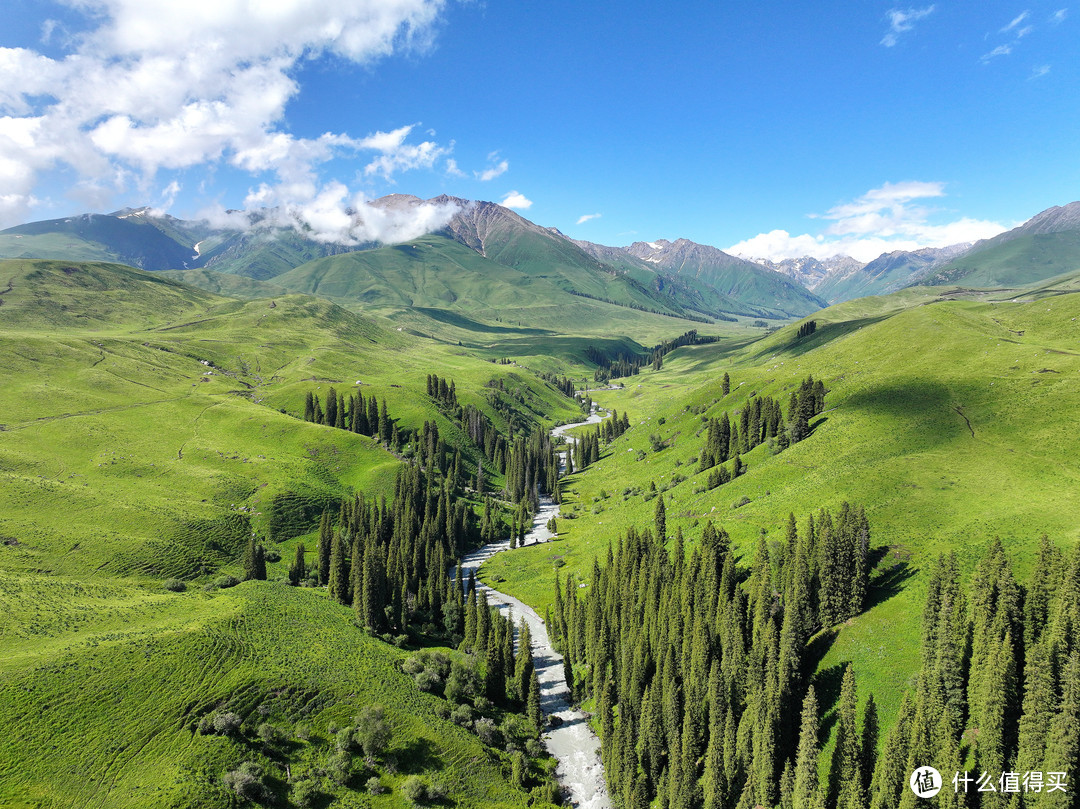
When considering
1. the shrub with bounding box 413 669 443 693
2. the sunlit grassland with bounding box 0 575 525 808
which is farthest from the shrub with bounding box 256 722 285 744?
the shrub with bounding box 413 669 443 693

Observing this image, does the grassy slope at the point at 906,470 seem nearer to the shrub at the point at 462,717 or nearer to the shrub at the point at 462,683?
the shrub at the point at 462,683

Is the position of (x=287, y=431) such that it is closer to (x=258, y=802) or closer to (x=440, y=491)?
(x=440, y=491)

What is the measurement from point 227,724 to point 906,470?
116 m

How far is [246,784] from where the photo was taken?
5484 centimetres

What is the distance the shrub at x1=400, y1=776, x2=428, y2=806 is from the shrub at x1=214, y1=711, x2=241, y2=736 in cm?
2181

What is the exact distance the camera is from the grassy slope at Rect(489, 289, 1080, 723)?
6875cm

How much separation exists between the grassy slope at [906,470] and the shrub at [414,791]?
55.0 metres

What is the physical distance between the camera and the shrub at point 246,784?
5466cm

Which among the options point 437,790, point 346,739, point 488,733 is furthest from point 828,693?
point 346,739

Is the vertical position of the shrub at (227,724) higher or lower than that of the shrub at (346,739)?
higher

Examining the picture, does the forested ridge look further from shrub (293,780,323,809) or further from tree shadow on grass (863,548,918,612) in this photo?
shrub (293,780,323,809)

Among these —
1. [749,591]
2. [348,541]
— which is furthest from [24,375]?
[749,591]

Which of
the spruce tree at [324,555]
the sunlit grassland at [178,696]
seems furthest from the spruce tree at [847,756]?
the spruce tree at [324,555]

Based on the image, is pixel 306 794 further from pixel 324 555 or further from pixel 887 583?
pixel 887 583
